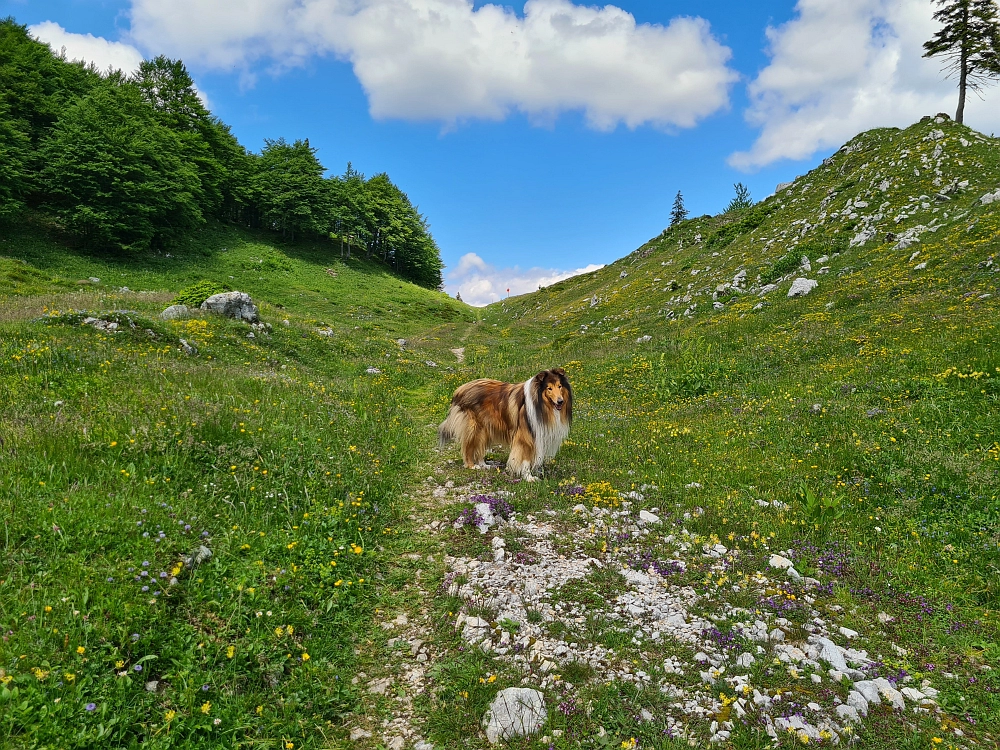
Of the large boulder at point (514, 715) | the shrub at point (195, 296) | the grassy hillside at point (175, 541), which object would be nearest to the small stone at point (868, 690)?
the large boulder at point (514, 715)

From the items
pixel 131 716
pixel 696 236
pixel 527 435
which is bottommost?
pixel 131 716

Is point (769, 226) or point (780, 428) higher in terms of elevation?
point (769, 226)

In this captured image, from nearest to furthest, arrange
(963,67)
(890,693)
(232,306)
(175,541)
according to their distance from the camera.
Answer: (890,693) < (175,541) < (232,306) < (963,67)

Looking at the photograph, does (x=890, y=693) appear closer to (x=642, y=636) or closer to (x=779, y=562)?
(x=779, y=562)

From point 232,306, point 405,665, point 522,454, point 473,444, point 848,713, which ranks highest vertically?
point 232,306

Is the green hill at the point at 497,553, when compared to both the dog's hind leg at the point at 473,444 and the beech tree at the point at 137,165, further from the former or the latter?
the beech tree at the point at 137,165

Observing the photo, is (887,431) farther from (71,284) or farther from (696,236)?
(696,236)

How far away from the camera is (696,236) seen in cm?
4800

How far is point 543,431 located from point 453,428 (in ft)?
7.34

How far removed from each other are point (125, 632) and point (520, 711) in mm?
3533

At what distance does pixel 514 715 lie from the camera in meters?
4.10

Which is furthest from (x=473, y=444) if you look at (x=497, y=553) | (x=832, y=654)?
(x=832, y=654)

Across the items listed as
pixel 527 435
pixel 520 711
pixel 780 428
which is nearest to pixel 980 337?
pixel 780 428

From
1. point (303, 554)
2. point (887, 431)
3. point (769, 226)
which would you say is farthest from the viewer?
point (769, 226)
